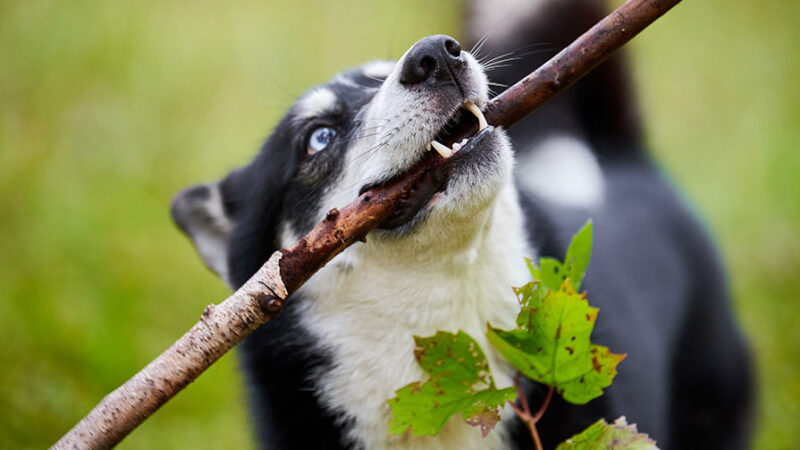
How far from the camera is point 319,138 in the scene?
95.1 inches

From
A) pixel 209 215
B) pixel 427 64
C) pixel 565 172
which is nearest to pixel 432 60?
Result: pixel 427 64

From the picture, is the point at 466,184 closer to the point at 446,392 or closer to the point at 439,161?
the point at 439,161

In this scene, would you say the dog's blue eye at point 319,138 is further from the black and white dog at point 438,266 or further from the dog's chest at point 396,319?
the dog's chest at point 396,319

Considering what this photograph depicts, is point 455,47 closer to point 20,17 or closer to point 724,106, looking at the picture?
point 724,106

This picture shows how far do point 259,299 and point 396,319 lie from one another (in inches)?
26.5

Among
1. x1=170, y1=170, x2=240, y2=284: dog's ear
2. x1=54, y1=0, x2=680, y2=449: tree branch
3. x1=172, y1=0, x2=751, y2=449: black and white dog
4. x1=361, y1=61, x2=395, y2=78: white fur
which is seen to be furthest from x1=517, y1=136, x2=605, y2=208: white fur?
x1=54, y1=0, x2=680, y2=449: tree branch

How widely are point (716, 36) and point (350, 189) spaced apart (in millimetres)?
5266

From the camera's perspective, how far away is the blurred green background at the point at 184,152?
419 centimetres

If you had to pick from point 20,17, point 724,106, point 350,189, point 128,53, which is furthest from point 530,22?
point 20,17

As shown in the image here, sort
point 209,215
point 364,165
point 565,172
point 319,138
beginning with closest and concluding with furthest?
point 364,165
point 319,138
point 209,215
point 565,172

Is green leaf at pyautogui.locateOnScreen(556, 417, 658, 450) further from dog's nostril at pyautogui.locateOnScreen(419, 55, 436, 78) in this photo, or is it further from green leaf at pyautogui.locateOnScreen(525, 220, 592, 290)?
dog's nostril at pyautogui.locateOnScreen(419, 55, 436, 78)

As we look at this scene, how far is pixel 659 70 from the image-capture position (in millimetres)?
6371

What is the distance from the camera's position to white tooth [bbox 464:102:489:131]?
6.11 ft

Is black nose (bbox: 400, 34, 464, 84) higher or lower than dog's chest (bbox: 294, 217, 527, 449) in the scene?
higher
